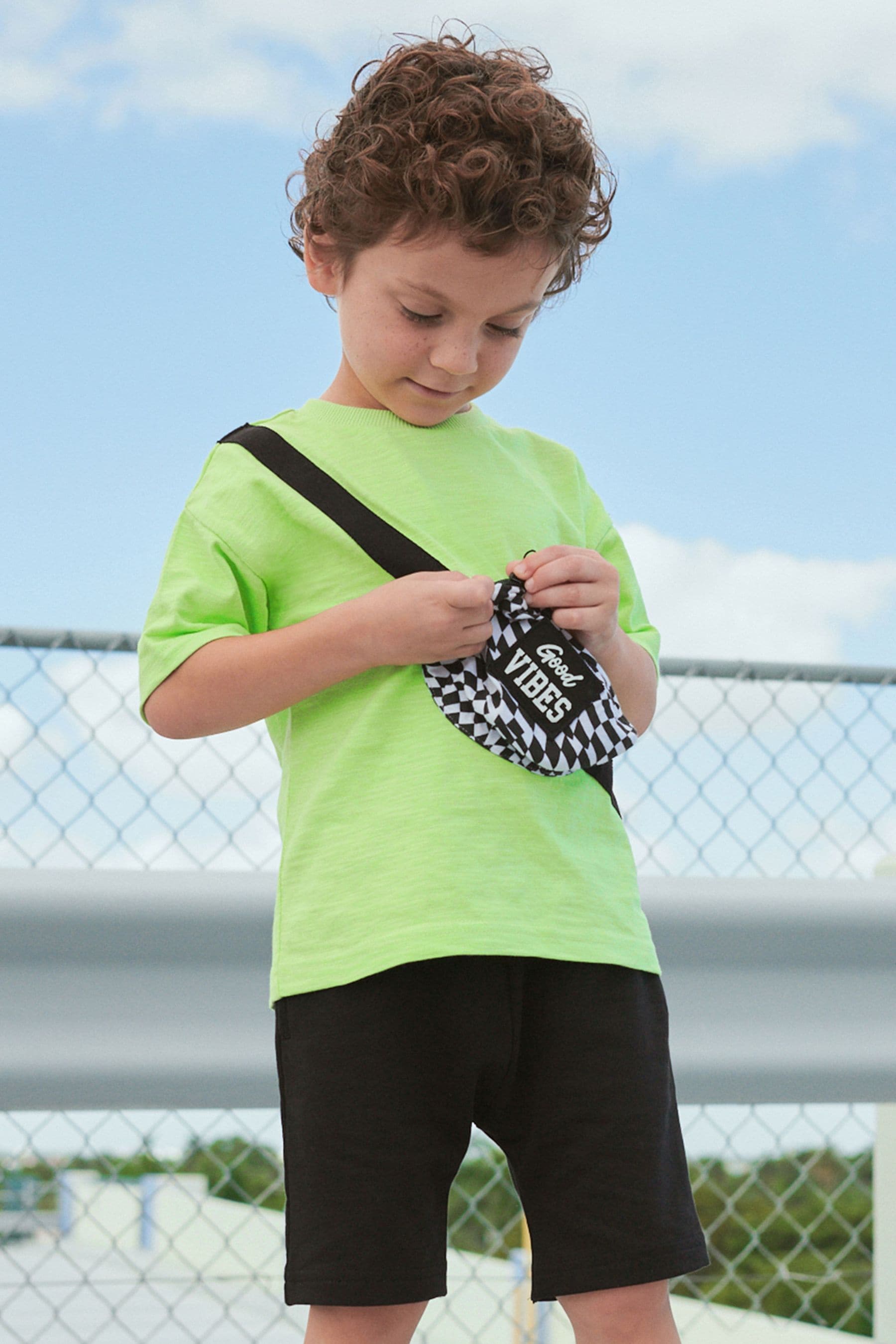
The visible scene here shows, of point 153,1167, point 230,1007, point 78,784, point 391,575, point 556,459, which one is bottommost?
point 153,1167

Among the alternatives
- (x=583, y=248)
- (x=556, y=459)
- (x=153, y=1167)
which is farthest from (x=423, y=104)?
(x=153, y=1167)

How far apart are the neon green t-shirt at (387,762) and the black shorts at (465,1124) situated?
0.04 m

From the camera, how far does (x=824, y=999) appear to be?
2.04m

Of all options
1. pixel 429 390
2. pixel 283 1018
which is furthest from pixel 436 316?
pixel 283 1018

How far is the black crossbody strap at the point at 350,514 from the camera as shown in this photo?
121cm

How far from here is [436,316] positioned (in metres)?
1.18

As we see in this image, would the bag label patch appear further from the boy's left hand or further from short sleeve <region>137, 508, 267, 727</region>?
short sleeve <region>137, 508, 267, 727</region>

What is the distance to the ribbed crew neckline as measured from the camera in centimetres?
129

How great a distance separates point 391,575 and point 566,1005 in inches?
16.4

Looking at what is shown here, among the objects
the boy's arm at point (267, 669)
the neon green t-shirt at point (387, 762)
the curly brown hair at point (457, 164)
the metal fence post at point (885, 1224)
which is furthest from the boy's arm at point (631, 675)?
the metal fence post at point (885, 1224)

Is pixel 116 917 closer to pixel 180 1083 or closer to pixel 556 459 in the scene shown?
pixel 180 1083

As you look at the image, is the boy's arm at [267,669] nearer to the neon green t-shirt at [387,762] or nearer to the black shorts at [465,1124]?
the neon green t-shirt at [387,762]

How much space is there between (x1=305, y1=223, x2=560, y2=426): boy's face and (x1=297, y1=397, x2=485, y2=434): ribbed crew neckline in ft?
0.07

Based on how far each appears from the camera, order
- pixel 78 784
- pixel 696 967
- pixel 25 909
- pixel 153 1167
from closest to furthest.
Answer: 1. pixel 25 909
2. pixel 696 967
3. pixel 78 784
4. pixel 153 1167
